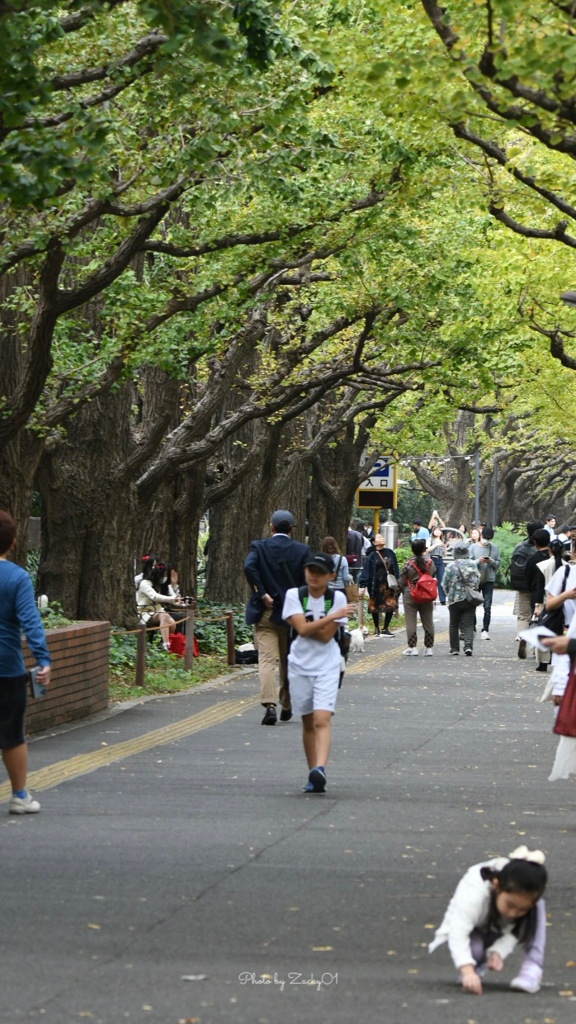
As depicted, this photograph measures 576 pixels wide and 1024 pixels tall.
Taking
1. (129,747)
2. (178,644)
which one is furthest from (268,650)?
(178,644)

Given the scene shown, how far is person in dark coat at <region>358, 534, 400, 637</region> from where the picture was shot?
2966 centimetres

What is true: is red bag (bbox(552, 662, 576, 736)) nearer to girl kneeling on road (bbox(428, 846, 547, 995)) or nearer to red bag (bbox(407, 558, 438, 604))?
girl kneeling on road (bbox(428, 846, 547, 995))

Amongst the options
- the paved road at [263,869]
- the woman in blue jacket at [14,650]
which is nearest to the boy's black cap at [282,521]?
the paved road at [263,869]

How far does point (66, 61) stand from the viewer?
14.2 m

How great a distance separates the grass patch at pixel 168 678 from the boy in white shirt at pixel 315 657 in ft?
22.2

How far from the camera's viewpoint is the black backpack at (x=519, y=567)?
24.8 meters

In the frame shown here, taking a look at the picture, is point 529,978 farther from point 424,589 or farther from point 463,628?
point 463,628

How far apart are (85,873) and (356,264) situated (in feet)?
51.4

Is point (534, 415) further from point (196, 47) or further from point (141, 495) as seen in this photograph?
point (196, 47)

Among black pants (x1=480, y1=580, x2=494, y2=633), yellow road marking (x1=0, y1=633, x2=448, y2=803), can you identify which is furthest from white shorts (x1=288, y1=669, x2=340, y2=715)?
black pants (x1=480, y1=580, x2=494, y2=633)

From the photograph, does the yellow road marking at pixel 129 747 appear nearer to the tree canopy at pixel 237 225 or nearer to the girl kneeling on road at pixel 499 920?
the tree canopy at pixel 237 225

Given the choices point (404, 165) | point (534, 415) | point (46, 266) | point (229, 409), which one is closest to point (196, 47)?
point (46, 266)

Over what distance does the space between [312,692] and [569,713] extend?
2839 mm

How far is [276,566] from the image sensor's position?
48.1 feet
